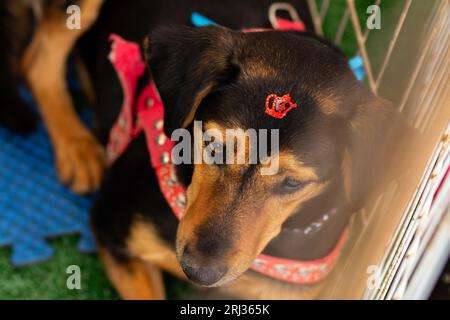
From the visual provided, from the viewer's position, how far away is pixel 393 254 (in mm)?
1263

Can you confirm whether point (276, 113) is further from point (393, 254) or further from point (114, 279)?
point (114, 279)

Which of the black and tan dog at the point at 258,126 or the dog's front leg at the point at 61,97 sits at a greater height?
the black and tan dog at the point at 258,126

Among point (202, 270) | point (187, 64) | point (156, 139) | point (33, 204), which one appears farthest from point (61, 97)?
point (202, 270)

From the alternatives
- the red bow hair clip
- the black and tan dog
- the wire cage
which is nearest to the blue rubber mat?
the black and tan dog

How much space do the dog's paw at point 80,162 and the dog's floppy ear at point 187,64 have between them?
0.65m

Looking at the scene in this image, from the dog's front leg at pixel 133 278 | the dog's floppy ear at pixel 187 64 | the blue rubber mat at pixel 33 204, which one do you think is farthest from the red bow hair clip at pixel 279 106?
the blue rubber mat at pixel 33 204

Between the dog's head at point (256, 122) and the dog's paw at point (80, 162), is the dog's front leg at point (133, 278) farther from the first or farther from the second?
the dog's head at point (256, 122)

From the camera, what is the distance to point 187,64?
4.06 ft

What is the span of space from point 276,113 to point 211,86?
0.14 metres

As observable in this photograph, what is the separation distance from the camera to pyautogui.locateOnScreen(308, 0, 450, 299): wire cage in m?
1.19

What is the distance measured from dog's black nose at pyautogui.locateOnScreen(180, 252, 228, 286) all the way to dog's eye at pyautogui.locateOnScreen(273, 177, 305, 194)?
0.57 ft

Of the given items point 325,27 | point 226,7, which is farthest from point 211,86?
point 325,27

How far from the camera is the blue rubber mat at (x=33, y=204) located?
1.76 metres

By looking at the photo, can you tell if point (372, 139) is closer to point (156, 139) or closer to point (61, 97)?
point (156, 139)
